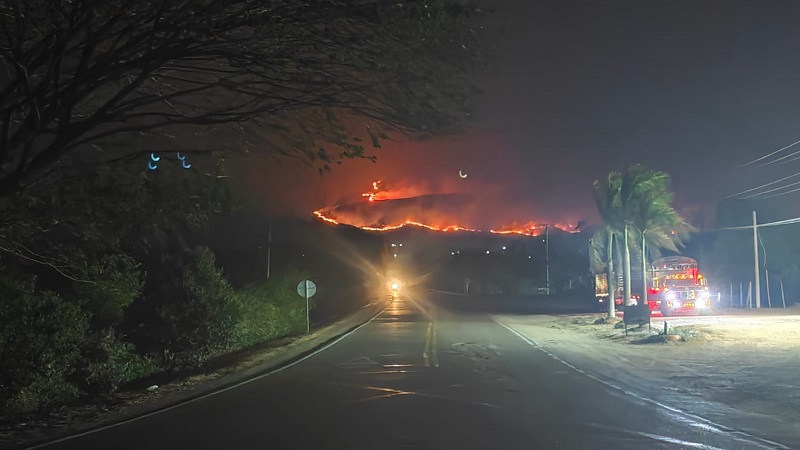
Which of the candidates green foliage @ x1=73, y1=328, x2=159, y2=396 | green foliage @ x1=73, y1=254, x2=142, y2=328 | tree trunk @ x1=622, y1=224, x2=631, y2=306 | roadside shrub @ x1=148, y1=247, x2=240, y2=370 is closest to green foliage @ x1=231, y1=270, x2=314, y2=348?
roadside shrub @ x1=148, y1=247, x2=240, y2=370

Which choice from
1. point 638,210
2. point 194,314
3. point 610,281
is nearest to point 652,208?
point 638,210

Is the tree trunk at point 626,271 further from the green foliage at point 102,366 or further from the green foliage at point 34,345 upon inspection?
Result: the green foliage at point 34,345

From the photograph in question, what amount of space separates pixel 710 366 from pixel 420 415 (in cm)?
1068

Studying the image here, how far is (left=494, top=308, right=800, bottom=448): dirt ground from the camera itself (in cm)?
1281

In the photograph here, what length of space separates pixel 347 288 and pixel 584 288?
26.1 m

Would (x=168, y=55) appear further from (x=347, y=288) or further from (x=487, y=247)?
(x=487, y=247)

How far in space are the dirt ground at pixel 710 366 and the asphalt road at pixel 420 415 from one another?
2.80 ft

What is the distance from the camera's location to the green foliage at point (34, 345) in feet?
56.2

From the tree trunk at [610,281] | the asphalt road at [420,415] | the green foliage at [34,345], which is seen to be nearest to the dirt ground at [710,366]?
the asphalt road at [420,415]

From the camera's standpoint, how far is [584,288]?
269ft

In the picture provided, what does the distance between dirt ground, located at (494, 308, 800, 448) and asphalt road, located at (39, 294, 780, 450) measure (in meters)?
0.85

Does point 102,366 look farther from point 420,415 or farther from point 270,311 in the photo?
point 270,311

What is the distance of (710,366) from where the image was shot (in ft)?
64.2

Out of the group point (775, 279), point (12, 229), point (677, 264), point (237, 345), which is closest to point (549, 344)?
point (237, 345)
